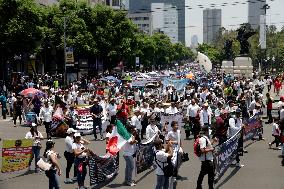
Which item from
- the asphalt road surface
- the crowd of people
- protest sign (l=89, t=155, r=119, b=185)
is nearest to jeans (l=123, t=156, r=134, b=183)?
the crowd of people

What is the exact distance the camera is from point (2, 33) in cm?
4528

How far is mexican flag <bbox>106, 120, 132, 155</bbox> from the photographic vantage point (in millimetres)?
14745

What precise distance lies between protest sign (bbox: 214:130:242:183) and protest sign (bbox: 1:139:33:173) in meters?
5.52

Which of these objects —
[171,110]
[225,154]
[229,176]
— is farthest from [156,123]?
[225,154]

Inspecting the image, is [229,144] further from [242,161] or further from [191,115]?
[191,115]

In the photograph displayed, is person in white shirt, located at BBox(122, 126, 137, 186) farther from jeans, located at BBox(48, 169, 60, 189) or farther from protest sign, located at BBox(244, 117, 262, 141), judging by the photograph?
protest sign, located at BBox(244, 117, 262, 141)

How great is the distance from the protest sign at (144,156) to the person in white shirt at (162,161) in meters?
3.01

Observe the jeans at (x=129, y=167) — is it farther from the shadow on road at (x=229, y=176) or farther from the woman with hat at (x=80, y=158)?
the shadow on road at (x=229, y=176)

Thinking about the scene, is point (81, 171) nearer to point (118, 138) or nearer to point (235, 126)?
point (118, 138)

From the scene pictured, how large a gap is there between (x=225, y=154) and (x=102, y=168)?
10.8 feet

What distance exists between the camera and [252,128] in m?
21.8

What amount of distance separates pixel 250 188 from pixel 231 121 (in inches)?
128

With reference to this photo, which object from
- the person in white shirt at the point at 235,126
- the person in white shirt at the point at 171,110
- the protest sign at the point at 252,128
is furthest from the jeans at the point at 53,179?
the person in white shirt at the point at 171,110

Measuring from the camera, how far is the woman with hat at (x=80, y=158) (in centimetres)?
1377
